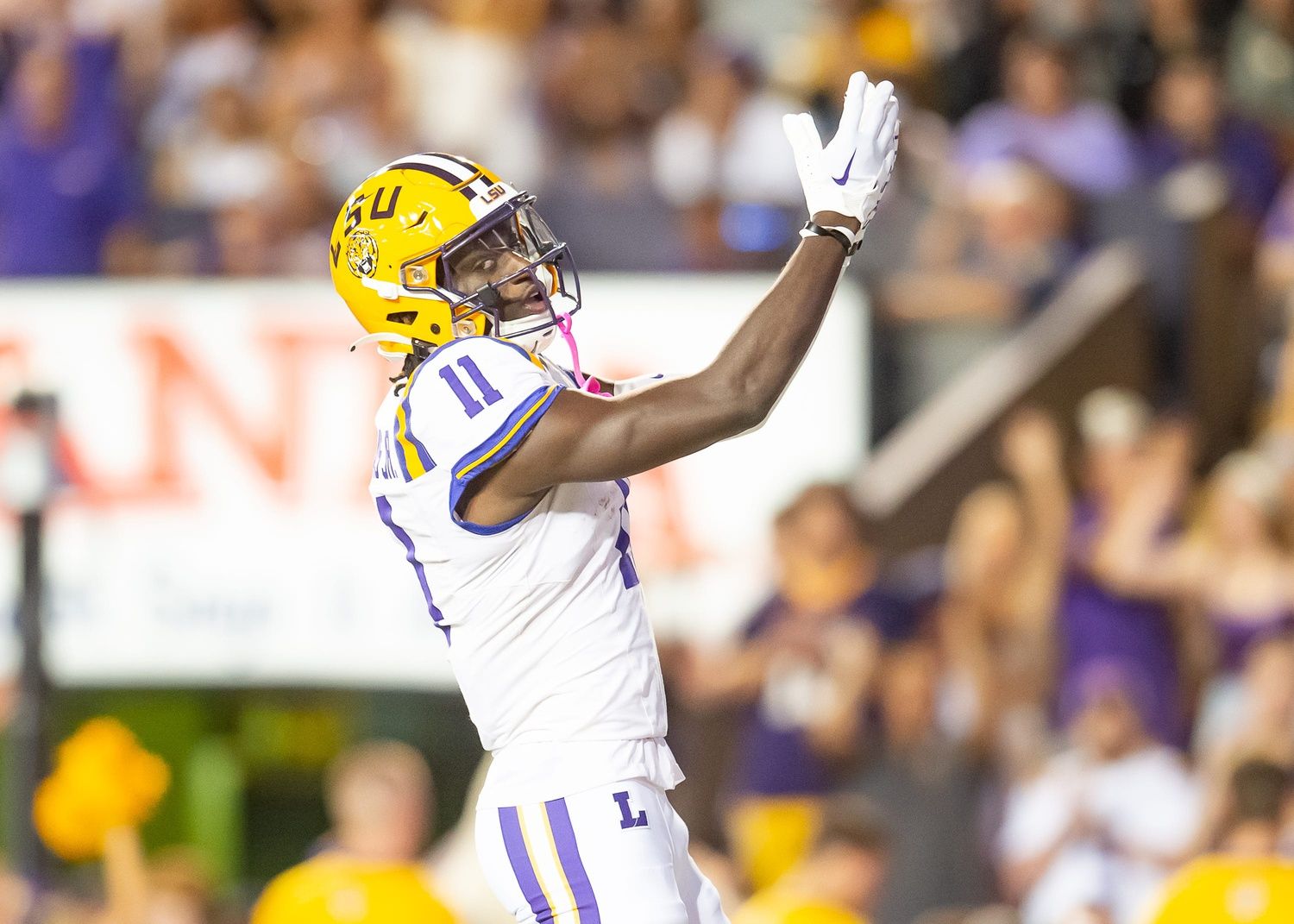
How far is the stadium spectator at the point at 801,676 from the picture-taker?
719 centimetres

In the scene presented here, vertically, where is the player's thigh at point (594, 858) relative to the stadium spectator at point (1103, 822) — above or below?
above

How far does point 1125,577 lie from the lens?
7.46 meters

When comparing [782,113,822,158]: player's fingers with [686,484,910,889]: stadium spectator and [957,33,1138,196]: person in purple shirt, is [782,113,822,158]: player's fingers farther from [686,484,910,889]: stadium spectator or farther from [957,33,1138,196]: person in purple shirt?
[957,33,1138,196]: person in purple shirt

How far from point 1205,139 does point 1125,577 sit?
2362 mm

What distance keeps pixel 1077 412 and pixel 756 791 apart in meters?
2.13

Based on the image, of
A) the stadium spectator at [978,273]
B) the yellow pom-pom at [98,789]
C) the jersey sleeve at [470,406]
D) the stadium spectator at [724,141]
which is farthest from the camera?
the stadium spectator at [724,141]

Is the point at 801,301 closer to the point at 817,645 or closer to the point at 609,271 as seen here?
the point at 817,645

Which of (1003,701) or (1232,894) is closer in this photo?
(1232,894)

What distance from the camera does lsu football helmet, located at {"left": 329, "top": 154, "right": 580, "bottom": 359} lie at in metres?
A: 3.60

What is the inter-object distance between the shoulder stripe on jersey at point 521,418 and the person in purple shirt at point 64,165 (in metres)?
5.95

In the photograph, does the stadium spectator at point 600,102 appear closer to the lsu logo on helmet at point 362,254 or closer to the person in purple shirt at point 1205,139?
the person in purple shirt at point 1205,139

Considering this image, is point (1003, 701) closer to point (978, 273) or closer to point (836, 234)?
point (978, 273)

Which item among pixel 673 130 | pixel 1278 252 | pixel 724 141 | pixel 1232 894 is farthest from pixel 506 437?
pixel 1278 252

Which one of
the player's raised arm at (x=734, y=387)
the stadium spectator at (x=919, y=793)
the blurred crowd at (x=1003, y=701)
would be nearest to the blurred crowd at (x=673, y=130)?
the blurred crowd at (x=1003, y=701)
